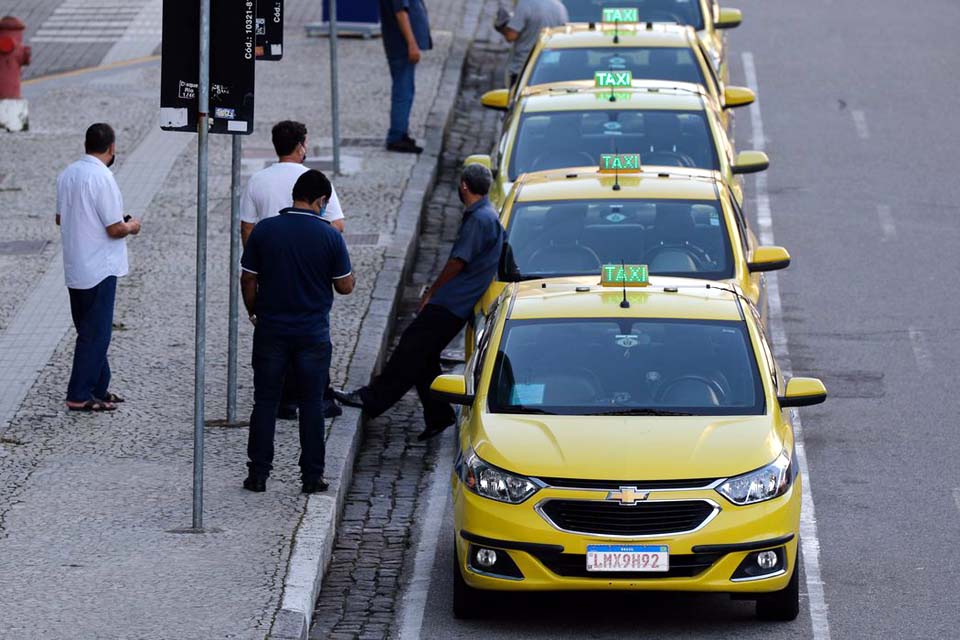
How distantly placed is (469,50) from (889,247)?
29.6 ft

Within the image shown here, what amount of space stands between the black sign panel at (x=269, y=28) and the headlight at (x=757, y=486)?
5.44 m

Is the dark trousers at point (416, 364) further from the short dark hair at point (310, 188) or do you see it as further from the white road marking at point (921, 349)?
the white road marking at point (921, 349)

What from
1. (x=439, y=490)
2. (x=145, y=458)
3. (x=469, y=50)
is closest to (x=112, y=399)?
(x=145, y=458)

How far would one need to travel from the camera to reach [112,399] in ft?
42.3

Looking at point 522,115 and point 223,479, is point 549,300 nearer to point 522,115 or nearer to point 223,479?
point 223,479

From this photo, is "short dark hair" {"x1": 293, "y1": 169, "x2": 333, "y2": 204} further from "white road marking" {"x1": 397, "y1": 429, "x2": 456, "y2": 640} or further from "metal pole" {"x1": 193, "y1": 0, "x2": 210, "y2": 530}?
"white road marking" {"x1": 397, "y1": 429, "x2": 456, "y2": 640}

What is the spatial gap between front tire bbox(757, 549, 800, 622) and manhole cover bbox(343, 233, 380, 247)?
7843 mm

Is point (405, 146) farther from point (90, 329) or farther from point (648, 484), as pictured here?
point (648, 484)

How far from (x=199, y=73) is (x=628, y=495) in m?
3.17

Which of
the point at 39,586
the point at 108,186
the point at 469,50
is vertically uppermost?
the point at 108,186

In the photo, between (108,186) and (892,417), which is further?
(892,417)

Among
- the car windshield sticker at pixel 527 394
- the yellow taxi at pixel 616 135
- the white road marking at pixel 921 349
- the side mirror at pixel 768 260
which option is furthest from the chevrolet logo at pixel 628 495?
the yellow taxi at pixel 616 135

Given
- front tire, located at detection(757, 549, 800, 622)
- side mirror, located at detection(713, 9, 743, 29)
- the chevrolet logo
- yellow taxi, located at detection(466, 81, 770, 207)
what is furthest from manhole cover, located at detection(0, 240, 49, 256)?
side mirror, located at detection(713, 9, 743, 29)

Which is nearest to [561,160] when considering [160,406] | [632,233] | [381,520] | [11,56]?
[632,233]
